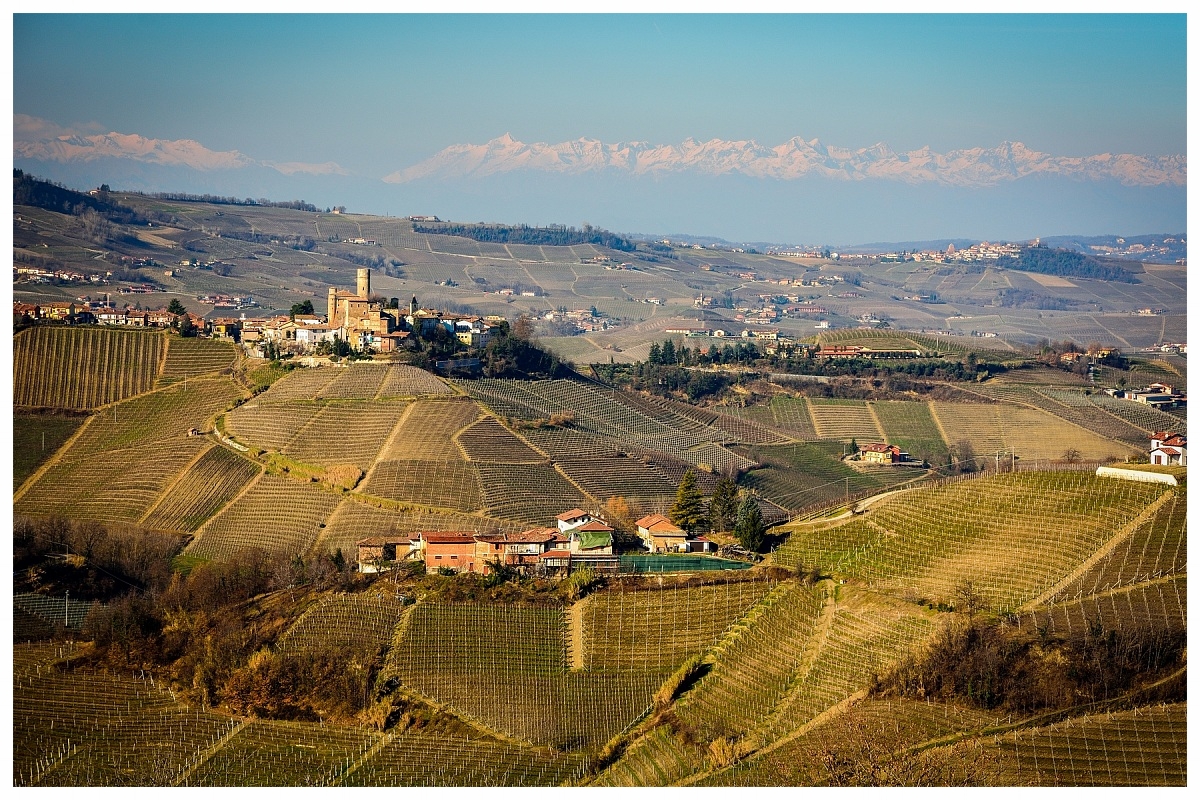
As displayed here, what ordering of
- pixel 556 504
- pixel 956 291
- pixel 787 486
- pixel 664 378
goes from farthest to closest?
pixel 956 291
pixel 664 378
pixel 787 486
pixel 556 504

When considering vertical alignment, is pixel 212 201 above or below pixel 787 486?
above

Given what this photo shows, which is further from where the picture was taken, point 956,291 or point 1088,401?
point 956,291

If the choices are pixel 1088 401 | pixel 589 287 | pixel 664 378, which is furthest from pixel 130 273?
pixel 1088 401

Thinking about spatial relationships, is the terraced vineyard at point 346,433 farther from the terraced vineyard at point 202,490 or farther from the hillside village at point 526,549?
the hillside village at point 526,549

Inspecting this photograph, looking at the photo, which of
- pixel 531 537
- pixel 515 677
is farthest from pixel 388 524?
pixel 515 677

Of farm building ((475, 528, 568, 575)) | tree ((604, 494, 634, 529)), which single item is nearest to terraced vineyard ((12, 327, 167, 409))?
tree ((604, 494, 634, 529))

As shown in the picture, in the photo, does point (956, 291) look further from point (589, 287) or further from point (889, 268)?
point (589, 287)
